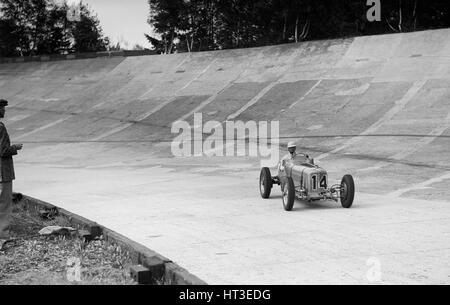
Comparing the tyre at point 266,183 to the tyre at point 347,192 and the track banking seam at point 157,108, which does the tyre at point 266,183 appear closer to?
the tyre at point 347,192

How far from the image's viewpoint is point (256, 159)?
2144cm

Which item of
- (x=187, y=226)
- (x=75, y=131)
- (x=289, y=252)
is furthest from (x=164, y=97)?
(x=289, y=252)

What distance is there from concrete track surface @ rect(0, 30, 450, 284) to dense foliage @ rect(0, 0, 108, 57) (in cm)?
1751

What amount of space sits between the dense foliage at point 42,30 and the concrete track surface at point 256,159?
17507 mm

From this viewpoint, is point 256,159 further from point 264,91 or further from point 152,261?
point 152,261

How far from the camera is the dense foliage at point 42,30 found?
215ft

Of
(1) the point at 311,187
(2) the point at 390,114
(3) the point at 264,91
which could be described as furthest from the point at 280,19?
(1) the point at 311,187

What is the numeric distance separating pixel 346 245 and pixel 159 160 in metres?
14.7

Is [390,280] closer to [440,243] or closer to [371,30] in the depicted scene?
[440,243]

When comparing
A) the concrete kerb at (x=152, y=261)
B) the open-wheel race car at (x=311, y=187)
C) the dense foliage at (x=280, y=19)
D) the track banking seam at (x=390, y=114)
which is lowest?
the concrete kerb at (x=152, y=261)

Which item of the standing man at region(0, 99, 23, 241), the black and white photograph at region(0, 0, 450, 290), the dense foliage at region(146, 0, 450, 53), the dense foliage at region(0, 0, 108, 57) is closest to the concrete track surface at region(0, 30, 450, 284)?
the black and white photograph at region(0, 0, 450, 290)

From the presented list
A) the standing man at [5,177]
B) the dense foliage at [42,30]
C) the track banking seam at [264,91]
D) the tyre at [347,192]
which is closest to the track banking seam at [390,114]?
the track banking seam at [264,91]

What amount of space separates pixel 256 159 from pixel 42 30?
5419 centimetres

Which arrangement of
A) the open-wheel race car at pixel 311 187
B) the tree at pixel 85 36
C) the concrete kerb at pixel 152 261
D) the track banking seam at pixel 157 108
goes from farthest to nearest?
the tree at pixel 85 36 < the track banking seam at pixel 157 108 < the open-wheel race car at pixel 311 187 < the concrete kerb at pixel 152 261
